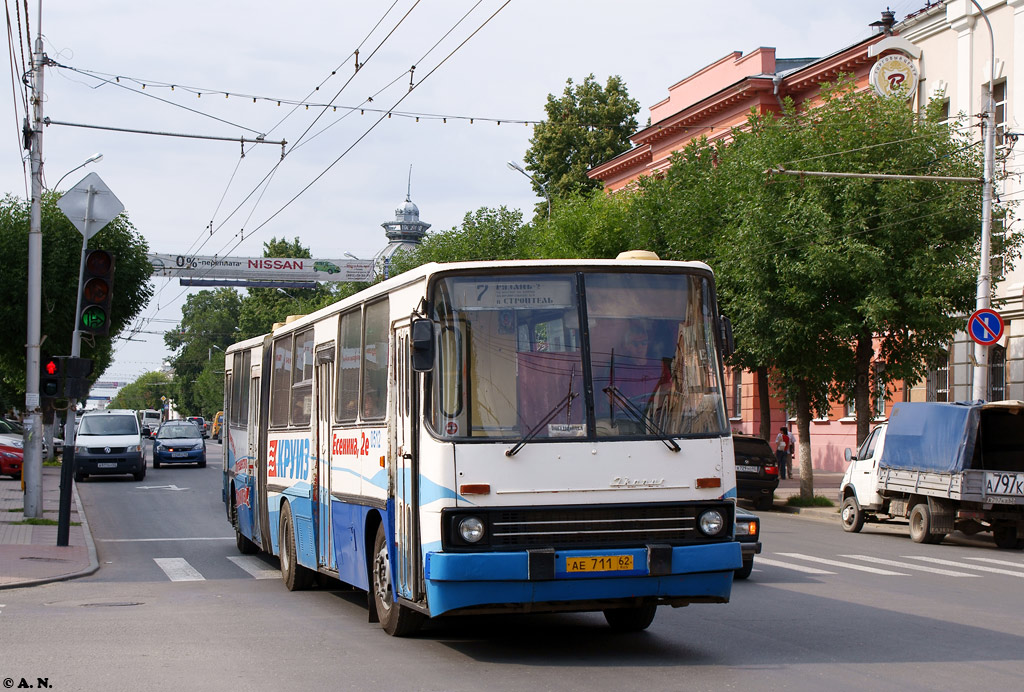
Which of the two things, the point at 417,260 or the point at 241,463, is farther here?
the point at 417,260

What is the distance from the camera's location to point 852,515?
23906mm

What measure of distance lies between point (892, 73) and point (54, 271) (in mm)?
25498

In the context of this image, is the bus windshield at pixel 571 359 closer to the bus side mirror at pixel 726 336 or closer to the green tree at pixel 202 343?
the bus side mirror at pixel 726 336

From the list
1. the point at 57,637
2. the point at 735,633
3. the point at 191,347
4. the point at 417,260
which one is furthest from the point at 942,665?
the point at 191,347

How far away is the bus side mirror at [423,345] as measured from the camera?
888 centimetres

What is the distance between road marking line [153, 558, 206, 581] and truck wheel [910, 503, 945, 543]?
38.6 ft

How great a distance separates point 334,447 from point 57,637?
9.59ft

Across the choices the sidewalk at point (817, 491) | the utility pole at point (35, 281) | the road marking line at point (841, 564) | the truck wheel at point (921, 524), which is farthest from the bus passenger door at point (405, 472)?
the sidewalk at point (817, 491)

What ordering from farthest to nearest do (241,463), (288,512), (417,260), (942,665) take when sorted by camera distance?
1. (417,260)
2. (241,463)
3. (288,512)
4. (942,665)

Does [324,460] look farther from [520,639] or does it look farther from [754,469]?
[754,469]

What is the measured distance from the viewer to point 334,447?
12.1 meters

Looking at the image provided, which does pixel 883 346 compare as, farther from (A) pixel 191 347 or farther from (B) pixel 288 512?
(A) pixel 191 347

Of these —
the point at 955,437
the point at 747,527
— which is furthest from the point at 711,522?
the point at 955,437

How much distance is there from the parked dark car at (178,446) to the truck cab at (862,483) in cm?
2737
